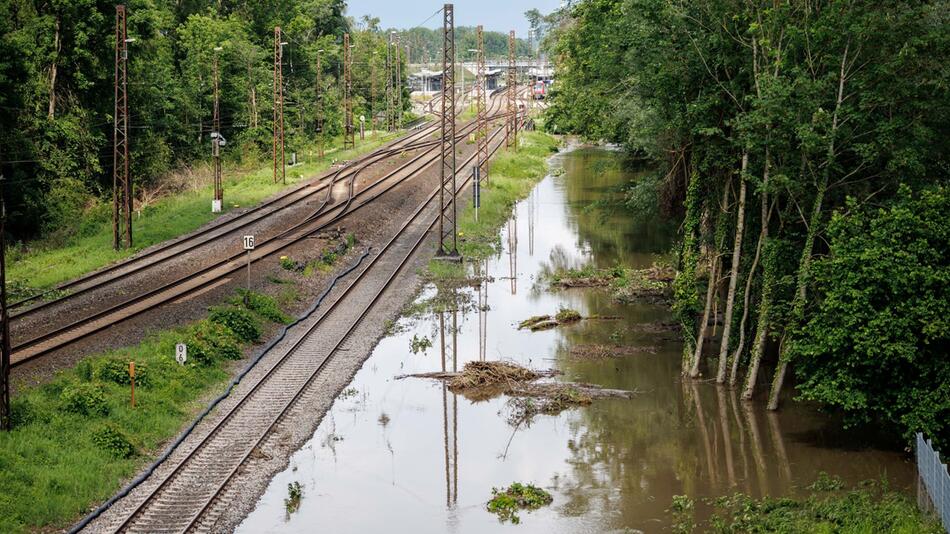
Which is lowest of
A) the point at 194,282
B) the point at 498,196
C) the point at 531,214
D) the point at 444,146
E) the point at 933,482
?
the point at 933,482

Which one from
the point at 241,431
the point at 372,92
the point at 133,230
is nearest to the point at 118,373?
the point at 241,431

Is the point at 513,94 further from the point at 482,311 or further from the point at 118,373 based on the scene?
the point at 118,373

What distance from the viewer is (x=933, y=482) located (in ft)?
63.8

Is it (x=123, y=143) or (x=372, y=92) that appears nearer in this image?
(x=123, y=143)

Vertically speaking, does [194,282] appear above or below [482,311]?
above

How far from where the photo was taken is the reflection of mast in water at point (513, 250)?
46.9 metres

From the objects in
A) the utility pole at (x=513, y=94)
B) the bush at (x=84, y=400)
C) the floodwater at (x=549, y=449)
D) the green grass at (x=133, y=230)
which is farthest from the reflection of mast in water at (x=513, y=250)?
the bush at (x=84, y=400)

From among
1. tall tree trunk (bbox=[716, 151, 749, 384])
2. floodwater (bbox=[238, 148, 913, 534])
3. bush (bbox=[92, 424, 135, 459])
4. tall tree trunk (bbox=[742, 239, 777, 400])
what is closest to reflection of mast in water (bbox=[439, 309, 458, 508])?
floodwater (bbox=[238, 148, 913, 534])

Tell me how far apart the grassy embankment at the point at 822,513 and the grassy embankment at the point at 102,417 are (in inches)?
464

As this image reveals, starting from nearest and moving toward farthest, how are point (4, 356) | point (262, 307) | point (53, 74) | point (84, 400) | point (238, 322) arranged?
point (4, 356)
point (84, 400)
point (238, 322)
point (262, 307)
point (53, 74)

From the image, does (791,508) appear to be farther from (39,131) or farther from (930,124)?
(39,131)

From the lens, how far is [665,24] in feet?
96.8

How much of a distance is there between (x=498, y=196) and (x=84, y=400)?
46.8 metres

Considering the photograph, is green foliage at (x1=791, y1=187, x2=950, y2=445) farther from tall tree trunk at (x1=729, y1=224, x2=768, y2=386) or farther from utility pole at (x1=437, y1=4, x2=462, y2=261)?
utility pole at (x1=437, y1=4, x2=462, y2=261)
